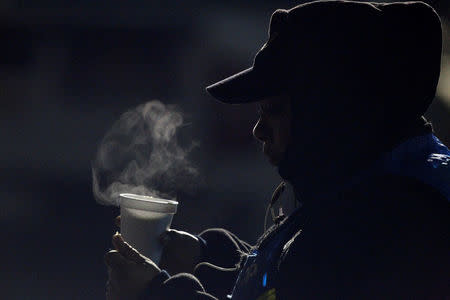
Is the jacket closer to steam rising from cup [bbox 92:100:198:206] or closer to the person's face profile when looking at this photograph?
the person's face profile

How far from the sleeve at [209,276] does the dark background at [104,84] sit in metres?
4.46

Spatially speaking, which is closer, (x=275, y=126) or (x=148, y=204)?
(x=275, y=126)

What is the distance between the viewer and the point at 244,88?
2.11 metres

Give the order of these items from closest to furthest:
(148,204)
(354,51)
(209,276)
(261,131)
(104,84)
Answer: (354,51) < (261,131) < (148,204) < (209,276) < (104,84)

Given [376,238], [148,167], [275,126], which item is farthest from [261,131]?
[148,167]

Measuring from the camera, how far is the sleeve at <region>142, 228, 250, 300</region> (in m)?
2.19

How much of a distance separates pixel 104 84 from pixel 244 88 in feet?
19.1

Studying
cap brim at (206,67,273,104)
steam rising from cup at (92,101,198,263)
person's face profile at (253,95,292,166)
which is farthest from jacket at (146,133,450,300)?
steam rising from cup at (92,101,198,263)

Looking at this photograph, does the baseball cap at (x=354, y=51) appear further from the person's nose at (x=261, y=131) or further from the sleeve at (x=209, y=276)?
the sleeve at (x=209, y=276)

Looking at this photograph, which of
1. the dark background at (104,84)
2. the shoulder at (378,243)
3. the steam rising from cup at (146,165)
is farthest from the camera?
the dark background at (104,84)

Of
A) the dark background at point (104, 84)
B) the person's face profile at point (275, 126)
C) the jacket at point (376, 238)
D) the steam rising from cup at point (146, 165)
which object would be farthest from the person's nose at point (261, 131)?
the dark background at point (104, 84)

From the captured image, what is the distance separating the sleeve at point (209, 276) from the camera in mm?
2188

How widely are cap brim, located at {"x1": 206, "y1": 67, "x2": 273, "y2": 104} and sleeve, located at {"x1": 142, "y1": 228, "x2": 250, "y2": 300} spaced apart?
1.92 feet

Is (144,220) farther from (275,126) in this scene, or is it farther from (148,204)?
(275,126)
